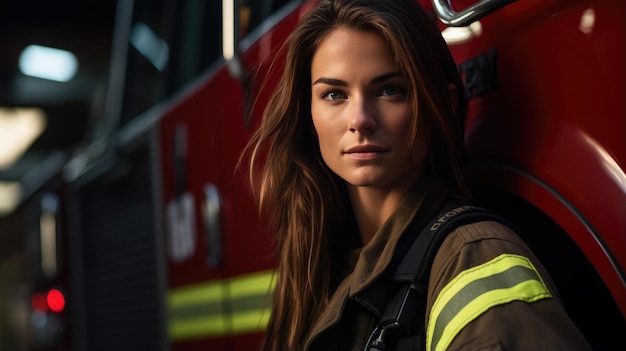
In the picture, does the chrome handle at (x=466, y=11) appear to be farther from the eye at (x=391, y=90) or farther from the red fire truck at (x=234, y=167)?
the eye at (x=391, y=90)

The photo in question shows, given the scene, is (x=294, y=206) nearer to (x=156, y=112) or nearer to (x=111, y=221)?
(x=156, y=112)

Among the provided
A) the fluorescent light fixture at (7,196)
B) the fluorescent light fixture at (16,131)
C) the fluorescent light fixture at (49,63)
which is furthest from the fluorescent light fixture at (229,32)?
the fluorescent light fixture at (7,196)

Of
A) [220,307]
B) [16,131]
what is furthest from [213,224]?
[16,131]

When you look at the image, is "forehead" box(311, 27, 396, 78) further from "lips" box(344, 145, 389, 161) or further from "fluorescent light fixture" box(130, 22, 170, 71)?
"fluorescent light fixture" box(130, 22, 170, 71)

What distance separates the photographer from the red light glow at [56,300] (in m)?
4.68

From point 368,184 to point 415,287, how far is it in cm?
22

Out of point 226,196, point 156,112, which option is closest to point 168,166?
point 156,112

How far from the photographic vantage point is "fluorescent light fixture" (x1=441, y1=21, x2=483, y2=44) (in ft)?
5.23

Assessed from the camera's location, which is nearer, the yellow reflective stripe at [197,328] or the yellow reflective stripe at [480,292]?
the yellow reflective stripe at [480,292]

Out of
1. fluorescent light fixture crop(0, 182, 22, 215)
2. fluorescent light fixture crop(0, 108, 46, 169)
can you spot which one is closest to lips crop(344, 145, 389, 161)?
fluorescent light fixture crop(0, 108, 46, 169)

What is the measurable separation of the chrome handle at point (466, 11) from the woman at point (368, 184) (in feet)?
0.11

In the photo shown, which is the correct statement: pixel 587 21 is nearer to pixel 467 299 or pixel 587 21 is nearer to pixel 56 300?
pixel 467 299

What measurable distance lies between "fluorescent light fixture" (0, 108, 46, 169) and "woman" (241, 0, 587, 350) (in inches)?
298

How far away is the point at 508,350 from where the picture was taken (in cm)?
117
